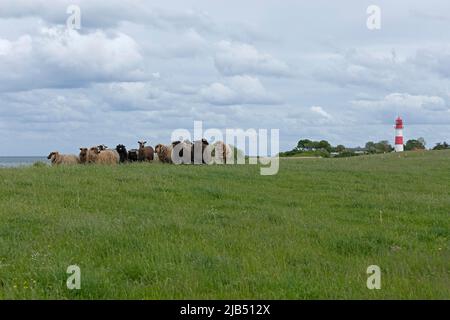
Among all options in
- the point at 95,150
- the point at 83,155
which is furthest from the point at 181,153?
the point at 83,155

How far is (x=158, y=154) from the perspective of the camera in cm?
3016

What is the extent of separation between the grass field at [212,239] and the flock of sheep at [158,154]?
940 cm

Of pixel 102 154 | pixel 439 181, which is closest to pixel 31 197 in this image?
pixel 102 154

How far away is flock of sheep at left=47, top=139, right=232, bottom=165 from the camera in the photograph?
93.2ft

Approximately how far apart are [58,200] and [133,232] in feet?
13.8

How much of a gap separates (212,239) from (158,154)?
65.9 feet

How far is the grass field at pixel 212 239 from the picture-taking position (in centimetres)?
777

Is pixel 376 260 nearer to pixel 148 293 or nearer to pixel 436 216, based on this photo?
pixel 148 293

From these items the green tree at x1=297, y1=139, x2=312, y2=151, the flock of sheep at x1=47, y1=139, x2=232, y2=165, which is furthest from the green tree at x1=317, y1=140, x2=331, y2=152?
the flock of sheep at x1=47, y1=139, x2=232, y2=165

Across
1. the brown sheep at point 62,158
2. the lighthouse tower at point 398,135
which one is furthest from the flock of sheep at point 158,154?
the lighthouse tower at point 398,135

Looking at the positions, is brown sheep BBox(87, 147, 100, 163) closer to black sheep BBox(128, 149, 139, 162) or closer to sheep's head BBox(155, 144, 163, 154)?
black sheep BBox(128, 149, 139, 162)

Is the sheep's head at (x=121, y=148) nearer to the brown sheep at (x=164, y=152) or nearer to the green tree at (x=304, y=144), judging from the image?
the brown sheep at (x=164, y=152)

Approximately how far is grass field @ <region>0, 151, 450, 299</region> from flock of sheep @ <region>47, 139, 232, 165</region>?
9.40 m

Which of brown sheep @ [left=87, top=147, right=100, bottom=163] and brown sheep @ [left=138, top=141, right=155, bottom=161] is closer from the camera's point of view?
brown sheep @ [left=87, top=147, right=100, bottom=163]
